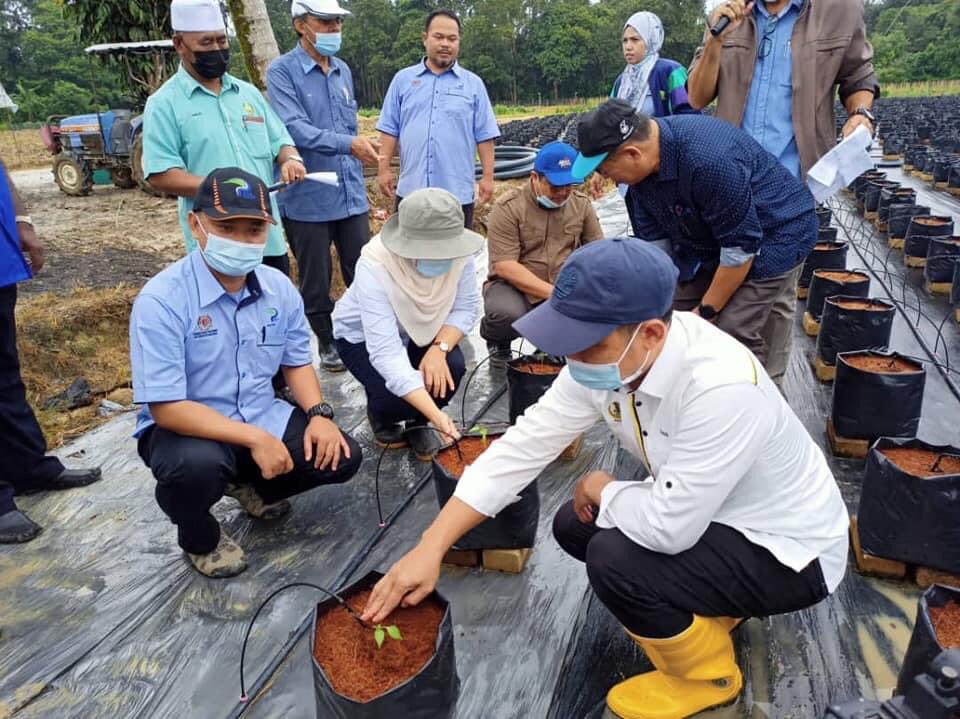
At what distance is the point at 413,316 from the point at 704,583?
1.44m

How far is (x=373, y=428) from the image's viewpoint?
2.71 metres

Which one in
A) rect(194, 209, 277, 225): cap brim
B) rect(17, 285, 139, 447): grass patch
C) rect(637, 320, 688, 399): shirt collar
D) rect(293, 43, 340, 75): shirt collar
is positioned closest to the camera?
rect(637, 320, 688, 399): shirt collar

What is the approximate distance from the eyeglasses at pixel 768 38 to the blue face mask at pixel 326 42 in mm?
1803

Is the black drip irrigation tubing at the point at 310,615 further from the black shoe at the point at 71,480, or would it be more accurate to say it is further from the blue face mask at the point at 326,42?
the blue face mask at the point at 326,42

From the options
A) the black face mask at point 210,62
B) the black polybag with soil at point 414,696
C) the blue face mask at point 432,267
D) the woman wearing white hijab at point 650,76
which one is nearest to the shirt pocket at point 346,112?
the black face mask at point 210,62

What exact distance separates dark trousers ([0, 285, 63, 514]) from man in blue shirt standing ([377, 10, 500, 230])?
193 centimetres

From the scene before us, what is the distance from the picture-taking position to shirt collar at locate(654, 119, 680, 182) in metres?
1.99

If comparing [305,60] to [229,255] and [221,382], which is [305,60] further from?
[221,382]

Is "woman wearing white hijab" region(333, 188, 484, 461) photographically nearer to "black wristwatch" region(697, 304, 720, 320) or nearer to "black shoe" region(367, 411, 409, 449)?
"black shoe" region(367, 411, 409, 449)

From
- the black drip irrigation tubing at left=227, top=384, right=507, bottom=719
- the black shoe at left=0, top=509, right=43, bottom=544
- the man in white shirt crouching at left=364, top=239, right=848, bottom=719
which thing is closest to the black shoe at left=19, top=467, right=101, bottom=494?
the black shoe at left=0, top=509, right=43, bottom=544

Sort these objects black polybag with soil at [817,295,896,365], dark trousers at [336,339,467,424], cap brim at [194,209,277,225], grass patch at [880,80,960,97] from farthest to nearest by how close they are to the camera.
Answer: grass patch at [880,80,960,97] → black polybag with soil at [817,295,896,365] → dark trousers at [336,339,467,424] → cap brim at [194,209,277,225]

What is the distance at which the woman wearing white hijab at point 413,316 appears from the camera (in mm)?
2199

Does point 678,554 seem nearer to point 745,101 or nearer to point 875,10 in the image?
point 745,101

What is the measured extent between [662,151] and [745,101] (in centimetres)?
72
